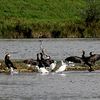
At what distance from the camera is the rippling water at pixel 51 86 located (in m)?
26.8

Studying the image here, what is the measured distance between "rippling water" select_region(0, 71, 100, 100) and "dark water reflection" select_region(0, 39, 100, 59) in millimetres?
16935

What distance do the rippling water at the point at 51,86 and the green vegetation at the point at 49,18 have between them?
35.1 metres

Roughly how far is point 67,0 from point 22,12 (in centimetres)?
992

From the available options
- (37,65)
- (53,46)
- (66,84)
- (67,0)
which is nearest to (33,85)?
(66,84)

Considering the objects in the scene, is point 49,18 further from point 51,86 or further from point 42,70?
point 51,86

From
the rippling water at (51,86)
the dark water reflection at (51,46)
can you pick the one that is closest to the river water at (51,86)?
the rippling water at (51,86)

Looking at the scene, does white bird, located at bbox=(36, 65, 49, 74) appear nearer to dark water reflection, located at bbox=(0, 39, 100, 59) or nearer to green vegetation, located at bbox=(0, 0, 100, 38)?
dark water reflection, located at bbox=(0, 39, 100, 59)

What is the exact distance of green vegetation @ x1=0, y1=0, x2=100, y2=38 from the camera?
70.8 meters

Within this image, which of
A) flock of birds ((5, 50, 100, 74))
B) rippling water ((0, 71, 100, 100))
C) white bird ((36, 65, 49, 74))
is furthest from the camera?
flock of birds ((5, 50, 100, 74))

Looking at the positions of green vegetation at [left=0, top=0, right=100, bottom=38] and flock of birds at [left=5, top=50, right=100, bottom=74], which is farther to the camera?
green vegetation at [left=0, top=0, right=100, bottom=38]

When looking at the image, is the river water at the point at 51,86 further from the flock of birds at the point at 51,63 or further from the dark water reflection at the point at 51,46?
the dark water reflection at the point at 51,46

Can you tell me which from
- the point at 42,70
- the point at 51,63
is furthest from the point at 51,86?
the point at 51,63

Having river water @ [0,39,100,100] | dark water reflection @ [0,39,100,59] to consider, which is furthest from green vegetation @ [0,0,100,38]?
river water @ [0,39,100,100]

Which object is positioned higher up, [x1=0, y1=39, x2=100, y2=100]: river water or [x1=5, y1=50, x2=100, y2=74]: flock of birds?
[x1=5, y1=50, x2=100, y2=74]: flock of birds
